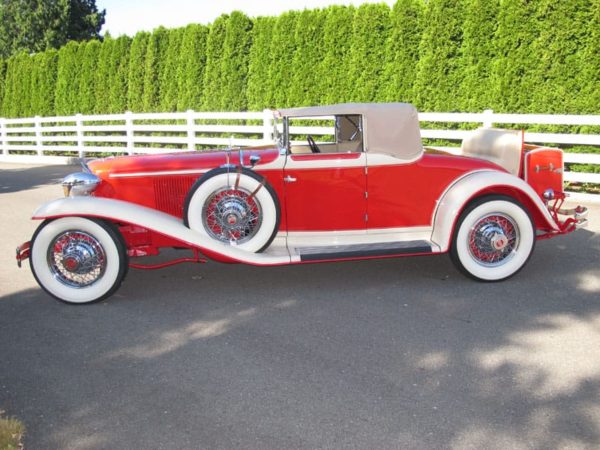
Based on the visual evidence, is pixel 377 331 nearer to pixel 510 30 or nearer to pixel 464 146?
pixel 464 146

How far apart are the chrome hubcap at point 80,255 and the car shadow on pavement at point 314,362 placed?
0.23 meters

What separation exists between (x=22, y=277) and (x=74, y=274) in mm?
1200

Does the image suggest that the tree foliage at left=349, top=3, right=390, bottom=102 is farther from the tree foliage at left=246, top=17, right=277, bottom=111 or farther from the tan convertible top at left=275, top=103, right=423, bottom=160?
the tan convertible top at left=275, top=103, right=423, bottom=160

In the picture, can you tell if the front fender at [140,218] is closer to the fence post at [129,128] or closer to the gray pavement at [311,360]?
the gray pavement at [311,360]

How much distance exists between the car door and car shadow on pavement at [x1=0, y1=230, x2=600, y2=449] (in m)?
0.57

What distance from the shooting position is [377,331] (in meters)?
4.30

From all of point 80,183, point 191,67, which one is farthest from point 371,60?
point 80,183

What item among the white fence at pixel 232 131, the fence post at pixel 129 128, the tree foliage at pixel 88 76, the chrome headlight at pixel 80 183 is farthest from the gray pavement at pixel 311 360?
the tree foliage at pixel 88 76

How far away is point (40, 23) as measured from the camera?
4119cm

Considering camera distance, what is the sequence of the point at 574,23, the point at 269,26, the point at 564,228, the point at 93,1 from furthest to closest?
the point at 93,1 < the point at 269,26 < the point at 574,23 < the point at 564,228

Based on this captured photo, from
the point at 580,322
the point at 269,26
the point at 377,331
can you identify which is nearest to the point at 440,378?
the point at 377,331

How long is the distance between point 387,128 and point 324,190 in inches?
30.9

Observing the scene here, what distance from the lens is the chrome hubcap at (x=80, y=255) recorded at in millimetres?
4961

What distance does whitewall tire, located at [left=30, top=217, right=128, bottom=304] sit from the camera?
16.2ft
